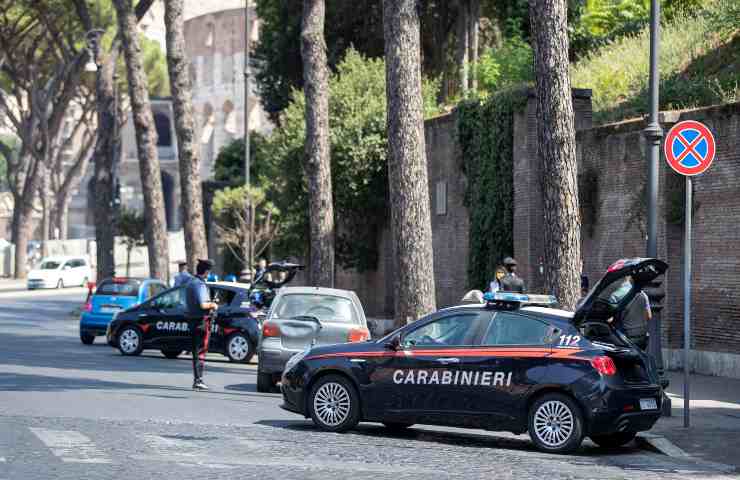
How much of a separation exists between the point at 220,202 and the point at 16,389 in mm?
35173

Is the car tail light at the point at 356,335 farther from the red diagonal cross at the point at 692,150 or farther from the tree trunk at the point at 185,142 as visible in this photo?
the tree trunk at the point at 185,142

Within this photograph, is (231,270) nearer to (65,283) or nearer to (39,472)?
(65,283)

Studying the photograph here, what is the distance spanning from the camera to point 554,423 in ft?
47.8

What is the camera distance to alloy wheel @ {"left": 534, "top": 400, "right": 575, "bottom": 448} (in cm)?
1449

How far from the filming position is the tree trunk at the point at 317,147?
3016 cm

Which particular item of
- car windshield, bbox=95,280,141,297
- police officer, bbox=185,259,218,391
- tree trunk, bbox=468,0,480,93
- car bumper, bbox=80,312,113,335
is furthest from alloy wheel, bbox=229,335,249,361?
tree trunk, bbox=468,0,480,93

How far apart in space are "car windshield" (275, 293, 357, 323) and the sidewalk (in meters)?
4.81

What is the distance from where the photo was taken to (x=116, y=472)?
11766 mm

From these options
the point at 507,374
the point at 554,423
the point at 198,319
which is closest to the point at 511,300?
the point at 507,374

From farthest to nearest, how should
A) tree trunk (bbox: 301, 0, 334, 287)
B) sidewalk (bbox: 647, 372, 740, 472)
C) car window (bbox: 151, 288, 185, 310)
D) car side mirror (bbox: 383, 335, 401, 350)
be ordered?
tree trunk (bbox: 301, 0, 334, 287), car window (bbox: 151, 288, 185, 310), car side mirror (bbox: 383, 335, 401, 350), sidewalk (bbox: 647, 372, 740, 472)

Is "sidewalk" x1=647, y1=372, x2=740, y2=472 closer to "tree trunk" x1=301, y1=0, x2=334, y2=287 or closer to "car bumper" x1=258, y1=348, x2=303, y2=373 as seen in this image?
"car bumper" x1=258, y1=348, x2=303, y2=373

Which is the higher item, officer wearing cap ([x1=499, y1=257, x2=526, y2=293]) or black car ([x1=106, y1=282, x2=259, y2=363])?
officer wearing cap ([x1=499, y1=257, x2=526, y2=293])

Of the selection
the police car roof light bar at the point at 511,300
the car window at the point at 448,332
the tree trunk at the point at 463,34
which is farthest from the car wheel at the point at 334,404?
the tree trunk at the point at 463,34

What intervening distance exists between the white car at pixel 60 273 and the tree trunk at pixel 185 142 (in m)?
35.5
